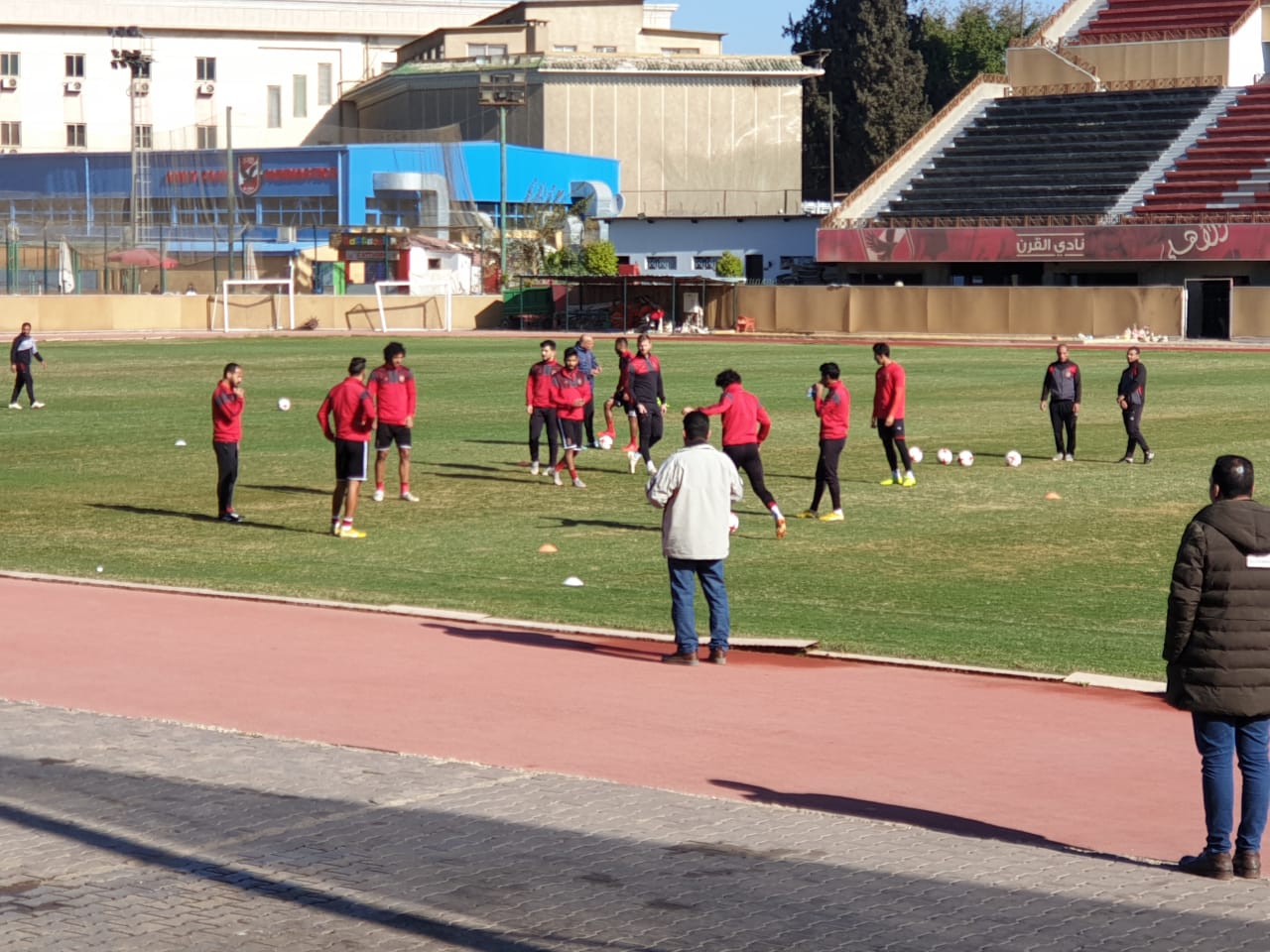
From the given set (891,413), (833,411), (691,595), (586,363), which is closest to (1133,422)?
(891,413)

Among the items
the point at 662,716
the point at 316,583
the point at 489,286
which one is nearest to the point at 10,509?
the point at 316,583

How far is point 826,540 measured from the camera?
67.4 ft

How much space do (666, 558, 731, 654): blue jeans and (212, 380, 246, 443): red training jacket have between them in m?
9.72

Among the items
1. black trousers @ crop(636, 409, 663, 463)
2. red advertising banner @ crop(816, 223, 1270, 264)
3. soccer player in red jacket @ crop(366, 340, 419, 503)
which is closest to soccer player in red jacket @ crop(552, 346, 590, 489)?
black trousers @ crop(636, 409, 663, 463)

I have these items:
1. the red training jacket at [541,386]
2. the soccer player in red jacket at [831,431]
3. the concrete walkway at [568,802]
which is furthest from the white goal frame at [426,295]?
the concrete walkway at [568,802]

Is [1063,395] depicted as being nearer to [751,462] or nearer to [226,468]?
[751,462]

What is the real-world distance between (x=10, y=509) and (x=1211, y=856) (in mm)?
18370

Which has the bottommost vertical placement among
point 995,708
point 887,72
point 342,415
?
point 995,708

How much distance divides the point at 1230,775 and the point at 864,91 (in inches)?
3941

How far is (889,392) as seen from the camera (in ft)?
78.0

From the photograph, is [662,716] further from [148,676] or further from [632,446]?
[632,446]

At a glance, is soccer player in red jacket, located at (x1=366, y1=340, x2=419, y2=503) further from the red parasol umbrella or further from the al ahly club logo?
the al ahly club logo

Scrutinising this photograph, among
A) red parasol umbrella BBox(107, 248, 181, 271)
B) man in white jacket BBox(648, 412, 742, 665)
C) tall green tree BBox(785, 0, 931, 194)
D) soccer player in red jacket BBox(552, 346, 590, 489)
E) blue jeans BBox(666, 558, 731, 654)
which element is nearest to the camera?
man in white jacket BBox(648, 412, 742, 665)

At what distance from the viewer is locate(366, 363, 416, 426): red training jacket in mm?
22969
